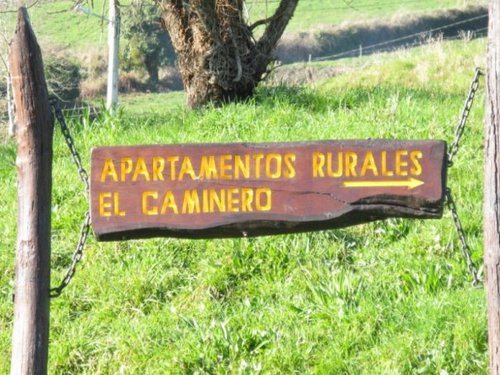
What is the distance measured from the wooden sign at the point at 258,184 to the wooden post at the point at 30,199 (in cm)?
28

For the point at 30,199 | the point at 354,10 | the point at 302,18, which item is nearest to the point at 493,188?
the point at 30,199

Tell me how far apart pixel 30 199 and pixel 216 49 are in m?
5.34

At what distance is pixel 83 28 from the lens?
39656 mm

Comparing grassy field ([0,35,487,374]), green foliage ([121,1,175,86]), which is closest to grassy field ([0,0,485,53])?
green foliage ([121,1,175,86])

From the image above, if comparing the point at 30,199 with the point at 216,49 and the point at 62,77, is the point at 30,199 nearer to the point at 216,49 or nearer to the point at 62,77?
the point at 216,49

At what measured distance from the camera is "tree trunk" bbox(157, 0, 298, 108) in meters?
9.35

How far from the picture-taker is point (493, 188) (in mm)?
4078

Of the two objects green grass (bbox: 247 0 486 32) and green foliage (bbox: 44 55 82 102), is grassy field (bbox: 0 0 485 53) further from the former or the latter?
green foliage (bbox: 44 55 82 102)

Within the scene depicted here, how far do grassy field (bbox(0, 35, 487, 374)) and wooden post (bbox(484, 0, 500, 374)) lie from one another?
0.71 m

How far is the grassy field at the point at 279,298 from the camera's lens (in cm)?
500

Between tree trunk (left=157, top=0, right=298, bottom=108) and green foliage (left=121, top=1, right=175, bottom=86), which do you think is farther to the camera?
green foliage (left=121, top=1, right=175, bottom=86)

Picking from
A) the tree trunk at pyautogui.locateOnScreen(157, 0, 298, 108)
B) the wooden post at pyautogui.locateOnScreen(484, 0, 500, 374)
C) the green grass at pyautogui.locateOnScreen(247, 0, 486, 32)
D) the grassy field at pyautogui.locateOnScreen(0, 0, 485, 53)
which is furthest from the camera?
the green grass at pyautogui.locateOnScreen(247, 0, 486, 32)

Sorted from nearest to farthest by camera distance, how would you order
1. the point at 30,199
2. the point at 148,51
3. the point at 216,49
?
the point at 30,199 → the point at 216,49 → the point at 148,51

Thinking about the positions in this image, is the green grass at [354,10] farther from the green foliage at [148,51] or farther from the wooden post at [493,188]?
the wooden post at [493,188]
